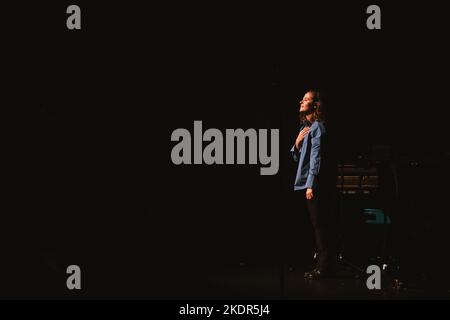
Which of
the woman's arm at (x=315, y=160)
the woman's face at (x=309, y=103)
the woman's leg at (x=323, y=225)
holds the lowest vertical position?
the woman's leg at (x=323, y=225)

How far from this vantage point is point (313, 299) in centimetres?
475

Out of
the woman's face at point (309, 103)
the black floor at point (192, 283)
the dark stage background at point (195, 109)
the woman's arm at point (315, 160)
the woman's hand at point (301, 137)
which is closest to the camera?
the black floor at point (192, 283)

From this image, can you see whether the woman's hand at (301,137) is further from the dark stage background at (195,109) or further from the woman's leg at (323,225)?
the dark stage background at (195,109)

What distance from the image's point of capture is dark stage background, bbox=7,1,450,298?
6801mm

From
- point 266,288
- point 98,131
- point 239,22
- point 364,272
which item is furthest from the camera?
point 239,22

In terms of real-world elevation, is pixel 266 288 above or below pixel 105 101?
below

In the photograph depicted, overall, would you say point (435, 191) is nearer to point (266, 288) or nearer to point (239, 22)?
point (266, 288)

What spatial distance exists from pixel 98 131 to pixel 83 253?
131 centimetres

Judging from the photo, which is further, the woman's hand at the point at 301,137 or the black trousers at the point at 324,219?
the woman's hand at the point at 301,137

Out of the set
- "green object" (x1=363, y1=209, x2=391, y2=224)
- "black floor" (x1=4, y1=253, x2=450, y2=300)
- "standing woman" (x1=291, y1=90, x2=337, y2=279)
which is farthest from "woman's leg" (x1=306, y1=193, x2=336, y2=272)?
"green object" (x1=363, y1=209, x2=391, y2=224)

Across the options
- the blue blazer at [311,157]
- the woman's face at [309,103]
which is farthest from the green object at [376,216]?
the woman's face at [309,103]

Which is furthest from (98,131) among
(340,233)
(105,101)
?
(340,233)

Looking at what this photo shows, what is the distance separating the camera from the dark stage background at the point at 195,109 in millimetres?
6801

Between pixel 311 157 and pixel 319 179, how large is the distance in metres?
0.19
